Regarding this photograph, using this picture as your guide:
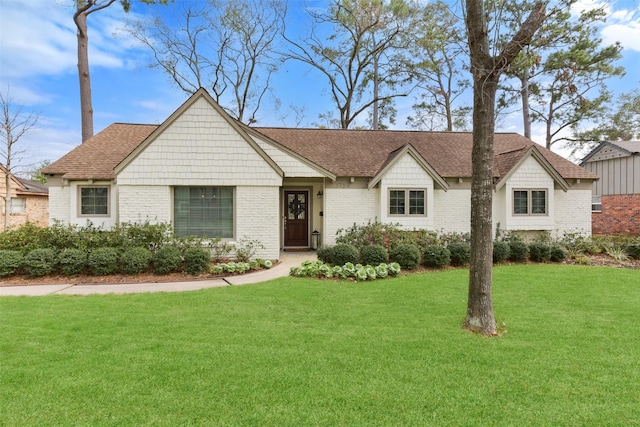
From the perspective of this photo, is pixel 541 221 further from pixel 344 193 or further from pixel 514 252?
pixel 344 193

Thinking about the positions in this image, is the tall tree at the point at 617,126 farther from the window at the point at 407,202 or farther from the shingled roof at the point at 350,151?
the window at the point at 407,202

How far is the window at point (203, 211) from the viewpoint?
10461mm

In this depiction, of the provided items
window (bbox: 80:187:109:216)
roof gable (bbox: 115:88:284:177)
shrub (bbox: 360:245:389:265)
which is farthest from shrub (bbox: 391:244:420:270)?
window (bbox: 80:187:109:216)

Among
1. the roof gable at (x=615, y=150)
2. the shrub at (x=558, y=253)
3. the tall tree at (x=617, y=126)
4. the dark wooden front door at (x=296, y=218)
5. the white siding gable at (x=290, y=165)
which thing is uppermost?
the tall tree at (x=617, y=126)

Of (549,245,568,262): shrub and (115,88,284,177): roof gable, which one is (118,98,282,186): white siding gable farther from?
(549,245,568,262): shrub

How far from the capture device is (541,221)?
42.5ft

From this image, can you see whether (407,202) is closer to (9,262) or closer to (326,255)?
(326,255)

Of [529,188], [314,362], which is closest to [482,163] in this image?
[314,362]

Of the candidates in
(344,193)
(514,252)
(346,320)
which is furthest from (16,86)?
(514,252)

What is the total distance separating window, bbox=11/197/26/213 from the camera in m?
19.4

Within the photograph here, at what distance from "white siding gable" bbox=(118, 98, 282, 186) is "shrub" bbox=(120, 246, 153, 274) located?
2.54 metres

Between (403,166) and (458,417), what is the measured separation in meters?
10.6

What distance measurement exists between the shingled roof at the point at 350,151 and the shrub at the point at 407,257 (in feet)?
13.5

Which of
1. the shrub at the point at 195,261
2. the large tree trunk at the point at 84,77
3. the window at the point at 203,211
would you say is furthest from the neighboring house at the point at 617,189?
the large tree trunk at the point at 84,77
